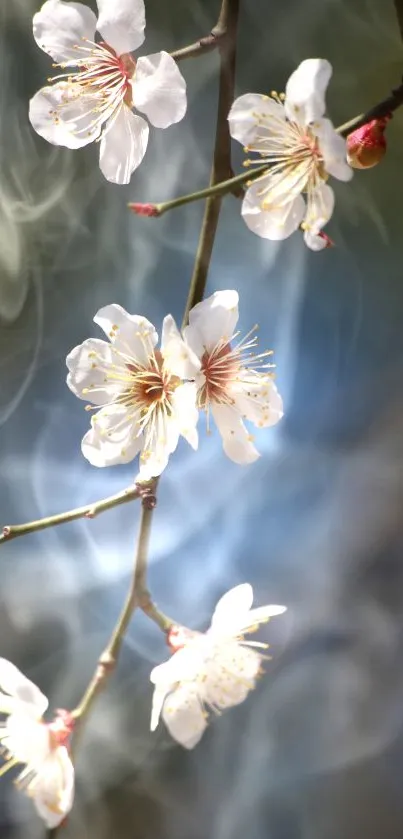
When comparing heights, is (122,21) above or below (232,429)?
above

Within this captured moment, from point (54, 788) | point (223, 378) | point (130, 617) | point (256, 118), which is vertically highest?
point (256, 118)

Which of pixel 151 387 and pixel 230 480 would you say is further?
pixel 230 480

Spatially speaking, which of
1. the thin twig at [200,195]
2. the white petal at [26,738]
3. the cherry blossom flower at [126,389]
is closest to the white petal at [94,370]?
the cherry blossom flower at [126,389]

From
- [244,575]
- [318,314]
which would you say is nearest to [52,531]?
[244,575]

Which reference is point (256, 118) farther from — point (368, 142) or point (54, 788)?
point (54, 788)

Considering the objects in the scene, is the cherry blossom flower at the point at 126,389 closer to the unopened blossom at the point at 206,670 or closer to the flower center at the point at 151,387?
the flower center at the point at 151,387

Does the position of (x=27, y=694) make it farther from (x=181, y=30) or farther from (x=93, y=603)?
(x=181, y=30)

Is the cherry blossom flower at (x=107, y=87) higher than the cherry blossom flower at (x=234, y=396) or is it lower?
higher

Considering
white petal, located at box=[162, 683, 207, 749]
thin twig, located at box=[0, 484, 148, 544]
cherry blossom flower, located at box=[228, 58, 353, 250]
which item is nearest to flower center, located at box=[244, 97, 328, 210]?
cherry blossom flower, located at box=[228, 58, 353, 250]

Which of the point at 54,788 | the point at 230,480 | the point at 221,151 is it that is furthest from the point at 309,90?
the point at 54,788
